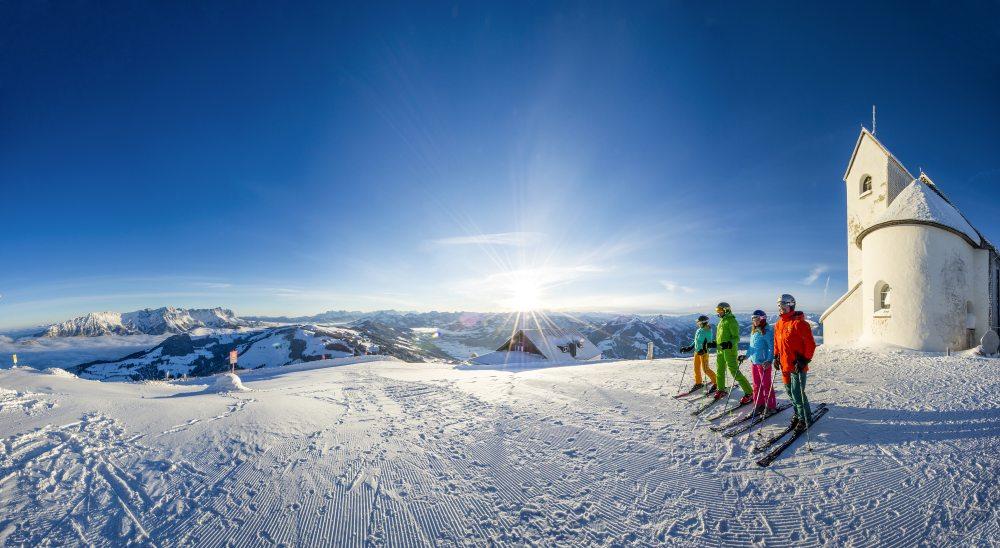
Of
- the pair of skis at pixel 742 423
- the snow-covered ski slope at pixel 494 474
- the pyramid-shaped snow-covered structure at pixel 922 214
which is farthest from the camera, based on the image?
the pyramid-shaped snow-covered structure at pixel 922 214

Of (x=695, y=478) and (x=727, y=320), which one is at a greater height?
(x=727, y=320)

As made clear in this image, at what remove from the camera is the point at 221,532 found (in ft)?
12.4

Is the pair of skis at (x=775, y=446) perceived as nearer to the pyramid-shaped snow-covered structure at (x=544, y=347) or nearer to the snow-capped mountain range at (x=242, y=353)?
the pyramid-shaped snow-covered structure at (x=544, y=347)

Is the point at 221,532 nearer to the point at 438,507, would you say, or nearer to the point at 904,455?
the point at 438,507

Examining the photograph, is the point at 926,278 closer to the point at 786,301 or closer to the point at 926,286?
the point at 926,286

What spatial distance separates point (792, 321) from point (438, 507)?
6493 millimetres

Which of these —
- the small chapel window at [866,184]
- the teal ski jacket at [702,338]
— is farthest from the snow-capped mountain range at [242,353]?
the small chapel window at [866,184]

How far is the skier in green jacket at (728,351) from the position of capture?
7.47m

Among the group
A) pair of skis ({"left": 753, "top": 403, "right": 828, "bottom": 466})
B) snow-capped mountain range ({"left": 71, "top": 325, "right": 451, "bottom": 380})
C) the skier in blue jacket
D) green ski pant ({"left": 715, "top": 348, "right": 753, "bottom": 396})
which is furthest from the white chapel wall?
snow-capped mountain range ({"left": 71, "top": 325, "right": 451, "bottom": 380})

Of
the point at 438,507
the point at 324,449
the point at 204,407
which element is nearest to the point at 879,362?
the point at 438,507

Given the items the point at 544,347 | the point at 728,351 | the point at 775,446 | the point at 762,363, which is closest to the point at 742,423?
the point at 775,446

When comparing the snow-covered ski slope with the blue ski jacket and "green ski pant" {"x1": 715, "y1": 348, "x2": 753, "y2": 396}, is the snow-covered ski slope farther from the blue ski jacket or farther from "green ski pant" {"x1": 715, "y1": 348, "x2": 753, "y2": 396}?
the blue ski jacket

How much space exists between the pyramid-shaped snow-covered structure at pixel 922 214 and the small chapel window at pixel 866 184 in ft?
13.5

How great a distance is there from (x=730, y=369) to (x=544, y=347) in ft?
94.6
